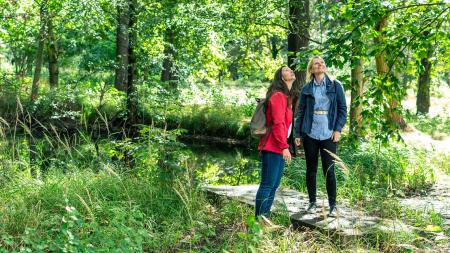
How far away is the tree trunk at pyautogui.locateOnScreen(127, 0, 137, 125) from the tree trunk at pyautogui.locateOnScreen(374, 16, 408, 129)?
4.84 metres

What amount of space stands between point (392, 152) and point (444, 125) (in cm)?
1117

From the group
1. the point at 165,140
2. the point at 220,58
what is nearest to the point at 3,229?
the point at 165,140

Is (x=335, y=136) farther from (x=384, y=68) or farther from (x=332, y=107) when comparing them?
(x=384, y=68)

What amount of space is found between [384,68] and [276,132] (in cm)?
880

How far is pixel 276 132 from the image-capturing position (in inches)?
211

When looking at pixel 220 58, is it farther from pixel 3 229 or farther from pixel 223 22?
pixel 3 229

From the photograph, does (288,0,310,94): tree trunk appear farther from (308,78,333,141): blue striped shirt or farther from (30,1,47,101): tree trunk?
(308,78,333,141): blue striped shirt

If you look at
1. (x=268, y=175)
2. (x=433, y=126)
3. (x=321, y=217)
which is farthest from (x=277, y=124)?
(x=433, y=126)

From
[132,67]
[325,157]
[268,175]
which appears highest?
[132,67]

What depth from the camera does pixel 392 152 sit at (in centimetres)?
1005

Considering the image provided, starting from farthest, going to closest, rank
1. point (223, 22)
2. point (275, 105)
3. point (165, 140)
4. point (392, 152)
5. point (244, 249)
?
1. point (223, 22)
2. point (392, 152)
3. point (165, 140)
4. point (275, 105)
5. point (244, 249)

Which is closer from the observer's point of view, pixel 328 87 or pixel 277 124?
pixel 277 124

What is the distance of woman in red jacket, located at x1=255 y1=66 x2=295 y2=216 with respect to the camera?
5.37 metres

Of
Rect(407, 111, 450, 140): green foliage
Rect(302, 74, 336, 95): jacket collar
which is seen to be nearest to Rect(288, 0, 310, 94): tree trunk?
Rect(302, 74, 336, 95): jacket collar
